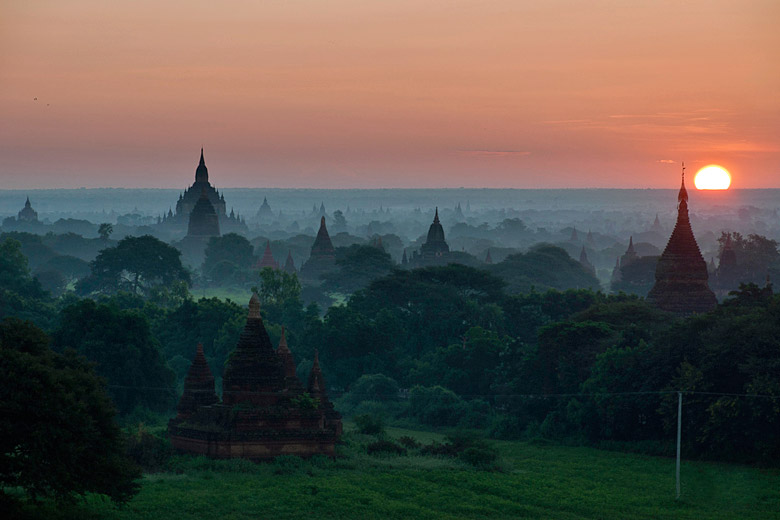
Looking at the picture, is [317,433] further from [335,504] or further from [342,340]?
[342,340]

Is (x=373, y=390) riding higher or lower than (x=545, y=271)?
lower

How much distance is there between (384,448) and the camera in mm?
36406

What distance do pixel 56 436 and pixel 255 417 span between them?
26.4ft

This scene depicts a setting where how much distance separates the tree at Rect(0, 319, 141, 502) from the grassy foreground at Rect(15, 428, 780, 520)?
1.41 metres

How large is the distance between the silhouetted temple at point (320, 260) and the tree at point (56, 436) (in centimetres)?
8793

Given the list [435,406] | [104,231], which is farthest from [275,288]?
[104,231]

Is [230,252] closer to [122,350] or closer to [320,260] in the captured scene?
[320,260]

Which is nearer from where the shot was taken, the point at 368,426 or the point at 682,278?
the point at 368,426

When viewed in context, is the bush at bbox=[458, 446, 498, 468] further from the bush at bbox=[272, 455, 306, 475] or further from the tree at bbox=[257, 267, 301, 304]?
the tree at bbox=[257, 267, 301, 304]

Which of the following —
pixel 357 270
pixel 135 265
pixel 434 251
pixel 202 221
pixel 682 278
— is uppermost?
pixel 202 221

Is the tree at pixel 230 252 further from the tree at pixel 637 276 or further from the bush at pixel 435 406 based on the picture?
the bush at pixel 435 406

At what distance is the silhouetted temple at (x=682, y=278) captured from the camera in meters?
62.0

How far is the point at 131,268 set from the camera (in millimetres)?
103438

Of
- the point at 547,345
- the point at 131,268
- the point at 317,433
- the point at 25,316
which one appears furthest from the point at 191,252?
the point at 317,433
